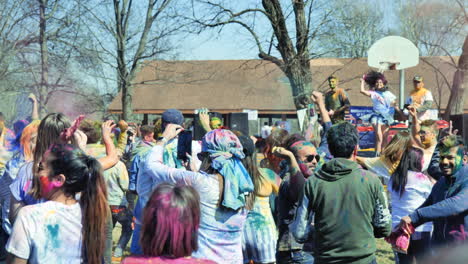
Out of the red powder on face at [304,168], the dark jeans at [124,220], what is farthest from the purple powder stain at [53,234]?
the dark jeans at [124,220]

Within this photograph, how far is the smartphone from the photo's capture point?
4660 millimetres

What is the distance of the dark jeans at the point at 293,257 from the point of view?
16.2 ft

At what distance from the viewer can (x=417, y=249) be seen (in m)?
5.56

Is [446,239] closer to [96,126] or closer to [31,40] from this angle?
[96,126]

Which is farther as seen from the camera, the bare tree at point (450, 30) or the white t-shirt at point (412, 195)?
the bare tree at point (450, 30)

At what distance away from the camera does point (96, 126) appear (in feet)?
23.0

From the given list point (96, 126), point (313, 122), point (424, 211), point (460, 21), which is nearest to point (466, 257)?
point (424, 211)

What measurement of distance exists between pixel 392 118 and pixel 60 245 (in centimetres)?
855

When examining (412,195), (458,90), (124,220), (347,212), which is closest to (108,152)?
(347,212)

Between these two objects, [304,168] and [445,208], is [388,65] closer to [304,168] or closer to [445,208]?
[304,168]

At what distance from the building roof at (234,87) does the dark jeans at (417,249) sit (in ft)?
82.2

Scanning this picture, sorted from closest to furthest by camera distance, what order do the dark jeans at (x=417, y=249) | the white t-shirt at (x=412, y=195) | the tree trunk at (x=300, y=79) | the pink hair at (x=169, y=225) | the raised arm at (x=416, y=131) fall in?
the pink hair at (x=169, y=225), the dark jeans at (x=417, y=249), the white t-shirt at (x=412, y=195), the raised arm at (x=416, y=131), the tree trunk at (x=300, y=79)

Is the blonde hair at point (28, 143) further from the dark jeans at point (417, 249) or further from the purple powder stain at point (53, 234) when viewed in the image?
the dark jeans at point (417, 249)

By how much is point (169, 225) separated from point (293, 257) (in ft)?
8.13
